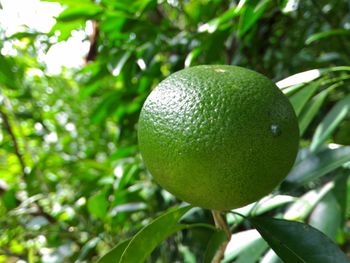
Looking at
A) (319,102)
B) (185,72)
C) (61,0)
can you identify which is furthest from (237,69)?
(61,0)

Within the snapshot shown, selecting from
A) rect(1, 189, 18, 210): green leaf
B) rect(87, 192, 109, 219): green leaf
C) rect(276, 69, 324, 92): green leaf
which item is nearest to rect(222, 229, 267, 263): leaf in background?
rect(276, 69, 324, 92): green leaf

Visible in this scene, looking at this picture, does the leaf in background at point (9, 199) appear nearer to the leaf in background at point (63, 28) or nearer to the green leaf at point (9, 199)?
the green leaf at point (9, 199)

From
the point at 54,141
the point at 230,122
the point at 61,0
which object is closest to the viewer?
the point at 230,122

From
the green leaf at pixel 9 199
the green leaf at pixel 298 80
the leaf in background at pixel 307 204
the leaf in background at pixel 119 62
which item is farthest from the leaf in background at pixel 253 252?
the green leaf at pixel 9 199

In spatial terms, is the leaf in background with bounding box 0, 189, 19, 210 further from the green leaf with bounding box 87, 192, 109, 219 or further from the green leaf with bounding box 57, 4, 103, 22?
the green leaf with bounding box 57, 4, 103, 22

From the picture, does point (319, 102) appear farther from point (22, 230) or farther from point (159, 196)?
point (22, 230)
